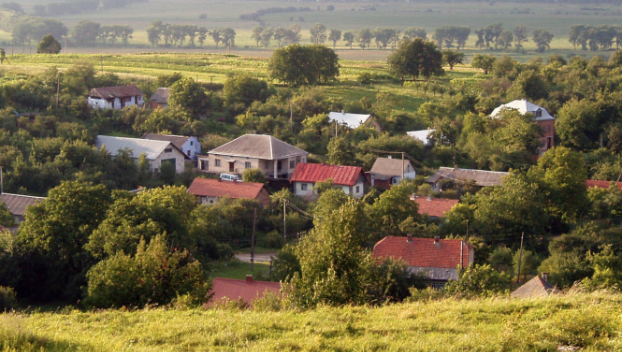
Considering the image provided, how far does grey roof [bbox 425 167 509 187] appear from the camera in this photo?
95.3 feet

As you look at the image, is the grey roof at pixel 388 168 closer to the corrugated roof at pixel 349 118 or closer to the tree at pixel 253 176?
the tree at pixel 253 176

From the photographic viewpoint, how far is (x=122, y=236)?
50.3 feet

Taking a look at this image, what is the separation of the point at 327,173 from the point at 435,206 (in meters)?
5.36

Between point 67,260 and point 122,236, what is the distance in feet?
7.05

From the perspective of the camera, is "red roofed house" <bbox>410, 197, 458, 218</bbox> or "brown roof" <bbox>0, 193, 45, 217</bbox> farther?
"red roofed house" <bbox>410, 197, 458, 218</bbox>

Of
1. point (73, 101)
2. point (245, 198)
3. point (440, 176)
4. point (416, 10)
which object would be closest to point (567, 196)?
point (440, 176)

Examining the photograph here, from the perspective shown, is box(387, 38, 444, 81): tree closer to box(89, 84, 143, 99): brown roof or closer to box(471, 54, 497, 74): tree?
box(471, 54, 497, 74): tree

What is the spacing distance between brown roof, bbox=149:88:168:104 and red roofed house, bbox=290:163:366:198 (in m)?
15.2

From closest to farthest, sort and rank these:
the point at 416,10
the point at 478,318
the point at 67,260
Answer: the point at 478,318 → the point at 67,260 → the point at 416,10

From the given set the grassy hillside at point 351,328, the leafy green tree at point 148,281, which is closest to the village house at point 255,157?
the leafy green tree at point 148,281

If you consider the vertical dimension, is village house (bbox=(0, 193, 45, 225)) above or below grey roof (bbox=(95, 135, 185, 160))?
below

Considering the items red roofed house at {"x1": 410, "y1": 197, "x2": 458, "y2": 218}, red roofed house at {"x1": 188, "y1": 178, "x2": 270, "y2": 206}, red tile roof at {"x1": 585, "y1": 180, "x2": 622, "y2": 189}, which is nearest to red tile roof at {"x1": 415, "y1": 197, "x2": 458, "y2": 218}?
red roofed house at {"x1": 410, "y1": 197, "x2": 458, "y2": 218}

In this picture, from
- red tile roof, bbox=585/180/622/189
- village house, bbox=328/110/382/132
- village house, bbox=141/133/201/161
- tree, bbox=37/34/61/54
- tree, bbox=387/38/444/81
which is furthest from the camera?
tree, bbox=37/34/61/54

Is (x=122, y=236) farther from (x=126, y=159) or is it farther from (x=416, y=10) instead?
(x=416, y=10)
